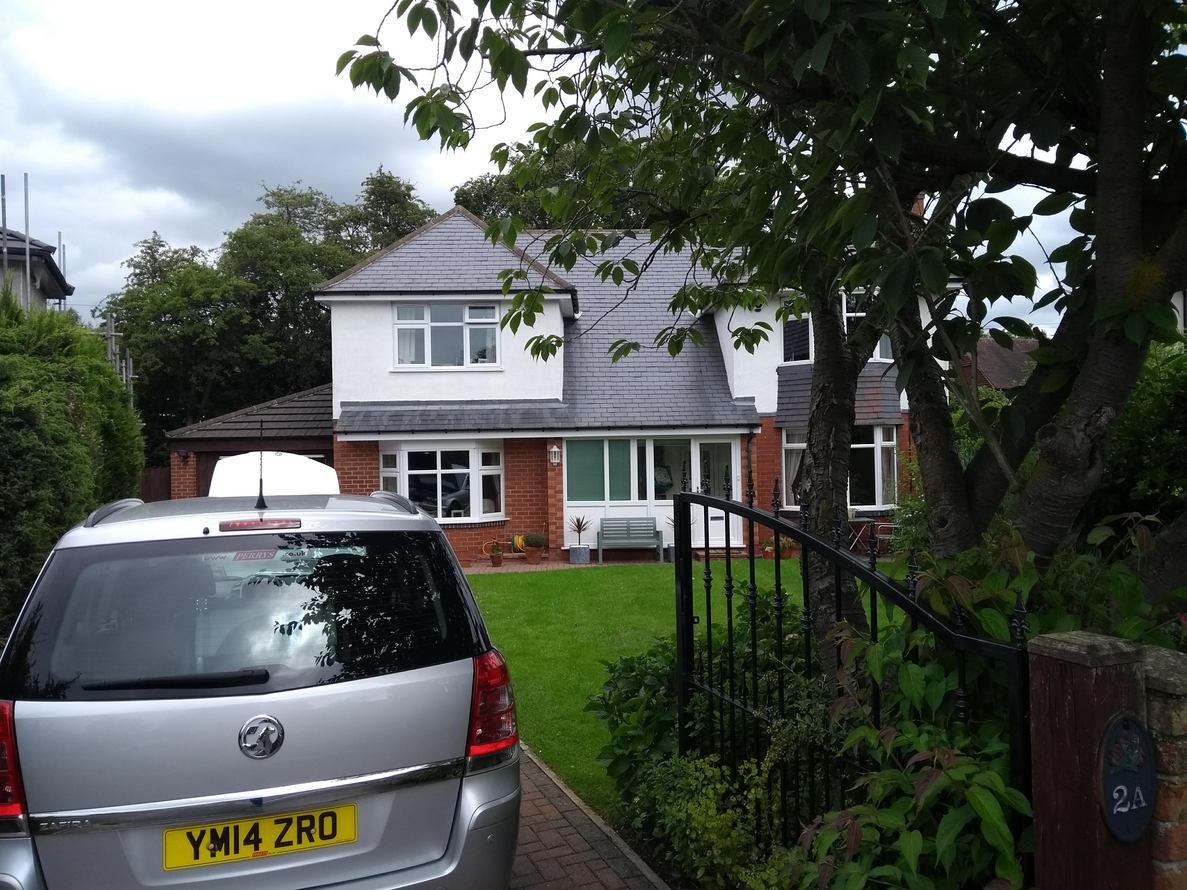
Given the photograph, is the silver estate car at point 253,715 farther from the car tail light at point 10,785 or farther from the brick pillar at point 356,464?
the brick pillar at point 356,464

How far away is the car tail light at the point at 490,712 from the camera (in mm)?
2934

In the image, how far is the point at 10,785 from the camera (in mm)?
2459

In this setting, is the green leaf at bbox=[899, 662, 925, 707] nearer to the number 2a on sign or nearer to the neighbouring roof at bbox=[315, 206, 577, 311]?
the number 2a on sign

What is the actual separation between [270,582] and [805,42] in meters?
2.49

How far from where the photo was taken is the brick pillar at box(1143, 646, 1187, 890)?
89.1 inches

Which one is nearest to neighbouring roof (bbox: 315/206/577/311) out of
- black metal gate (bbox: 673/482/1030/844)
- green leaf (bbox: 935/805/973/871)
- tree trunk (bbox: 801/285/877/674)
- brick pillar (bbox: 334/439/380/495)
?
brick pillar (bbox: 334/439/380/495)

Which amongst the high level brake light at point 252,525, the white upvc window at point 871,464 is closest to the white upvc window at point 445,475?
the white upvc window at point 871,464

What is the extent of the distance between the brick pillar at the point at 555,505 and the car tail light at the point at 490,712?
49.5ft

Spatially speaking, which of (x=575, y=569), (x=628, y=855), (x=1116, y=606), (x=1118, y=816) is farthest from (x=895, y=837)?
(x=575, y=569)

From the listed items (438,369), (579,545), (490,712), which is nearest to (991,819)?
(490,712)

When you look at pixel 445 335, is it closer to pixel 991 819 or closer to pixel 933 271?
pixel 933 271

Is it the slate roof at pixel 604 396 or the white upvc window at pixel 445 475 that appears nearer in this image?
the slate roof at pixel 604 396

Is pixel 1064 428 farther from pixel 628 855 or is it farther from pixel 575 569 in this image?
pixel 575 569

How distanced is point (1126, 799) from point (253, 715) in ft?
7.74
